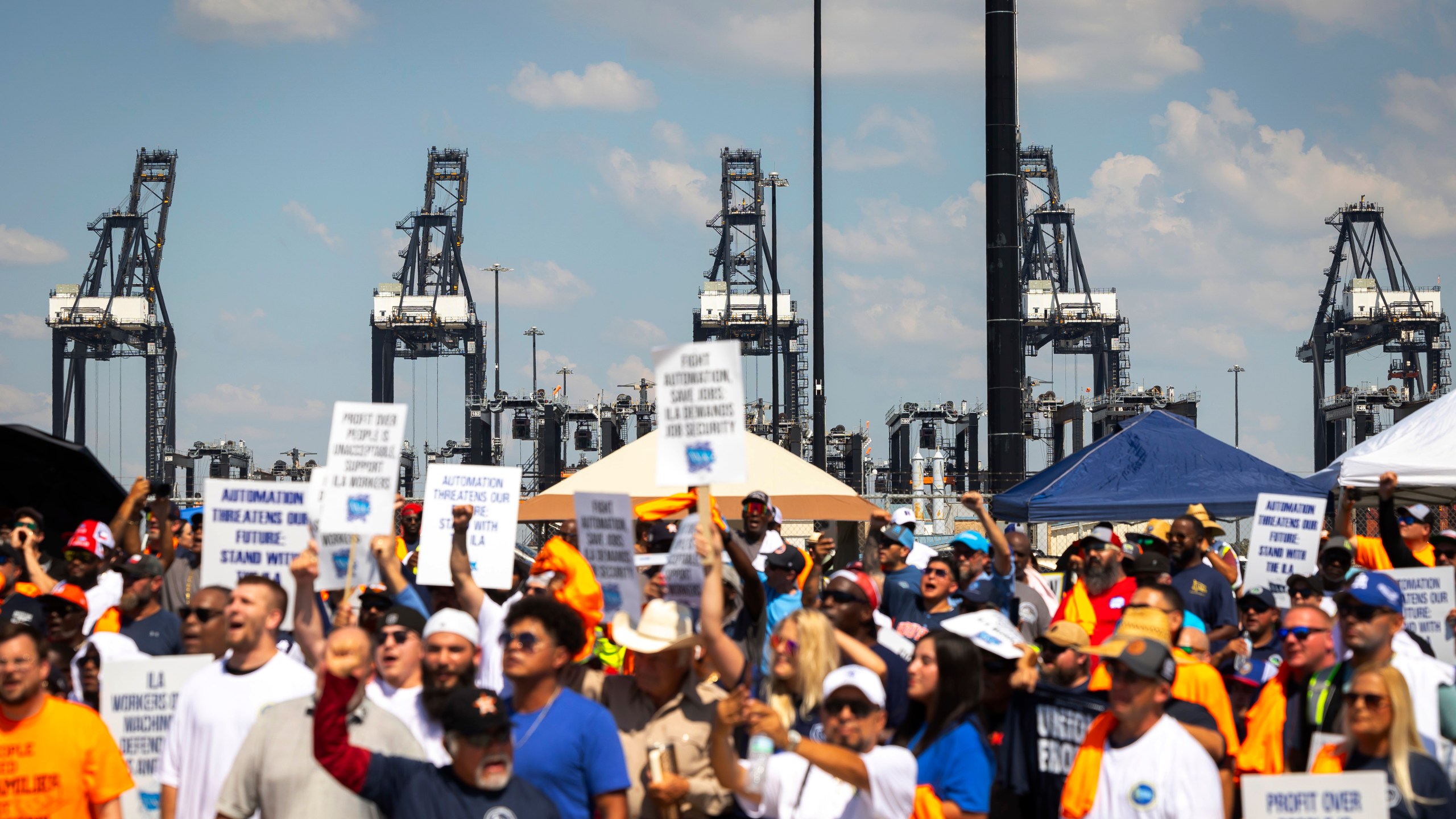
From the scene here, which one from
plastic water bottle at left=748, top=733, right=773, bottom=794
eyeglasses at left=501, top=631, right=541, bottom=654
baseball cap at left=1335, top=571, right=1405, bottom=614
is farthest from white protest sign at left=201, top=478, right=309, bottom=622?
baseball cap at left=1335, top=571, right=1405, bottom=614

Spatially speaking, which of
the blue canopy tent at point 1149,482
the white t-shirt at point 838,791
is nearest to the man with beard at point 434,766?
the white t-shirt at point 838,791

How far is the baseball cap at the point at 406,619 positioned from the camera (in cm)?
493

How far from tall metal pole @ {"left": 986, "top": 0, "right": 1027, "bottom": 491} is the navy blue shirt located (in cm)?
1761

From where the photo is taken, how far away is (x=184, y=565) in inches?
349

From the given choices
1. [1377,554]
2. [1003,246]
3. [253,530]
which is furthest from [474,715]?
[1003,246]

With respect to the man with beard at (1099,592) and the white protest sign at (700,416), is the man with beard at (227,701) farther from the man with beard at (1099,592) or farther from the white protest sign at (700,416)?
the man with beard at (1099,592)

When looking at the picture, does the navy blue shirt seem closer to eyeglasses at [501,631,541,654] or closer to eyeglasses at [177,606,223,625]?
eyeglasses at [177,606,223,625]

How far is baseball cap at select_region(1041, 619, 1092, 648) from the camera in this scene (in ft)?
17.1

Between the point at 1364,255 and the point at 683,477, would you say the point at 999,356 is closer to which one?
the point at 683,477

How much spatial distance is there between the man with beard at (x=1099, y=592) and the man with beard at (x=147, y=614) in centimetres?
469

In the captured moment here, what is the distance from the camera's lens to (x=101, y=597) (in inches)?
298

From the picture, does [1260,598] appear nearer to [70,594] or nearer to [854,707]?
[854,707]

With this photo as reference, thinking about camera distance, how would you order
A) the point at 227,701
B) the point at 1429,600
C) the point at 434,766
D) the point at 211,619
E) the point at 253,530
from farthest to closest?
the point at 1429,600 < the point at 253,530 < the point at 211,619 < the point at 227,701 < the point at 434,766

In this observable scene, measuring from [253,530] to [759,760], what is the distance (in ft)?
9.09
